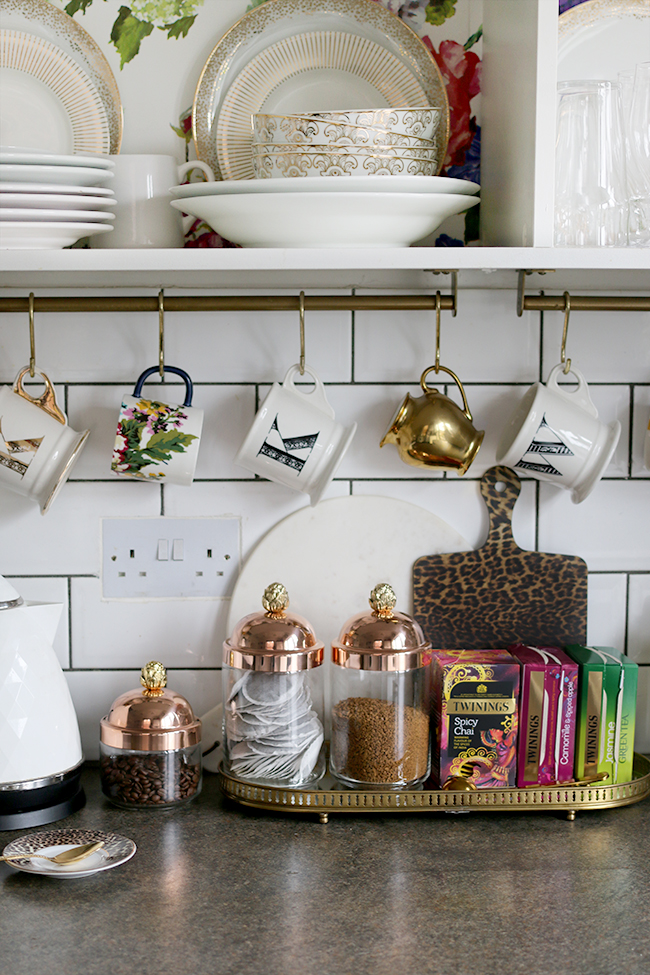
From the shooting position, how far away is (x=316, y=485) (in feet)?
3.84

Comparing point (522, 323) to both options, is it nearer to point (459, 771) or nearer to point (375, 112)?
point (375, 112)

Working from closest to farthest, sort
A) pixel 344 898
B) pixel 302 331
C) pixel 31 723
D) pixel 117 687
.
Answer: pixel 344 898, pixel 31 723, pixel 302 331, pixel 117 687

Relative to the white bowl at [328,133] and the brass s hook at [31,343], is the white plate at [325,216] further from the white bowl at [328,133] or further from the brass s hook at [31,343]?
the brass s hook at [31,343]

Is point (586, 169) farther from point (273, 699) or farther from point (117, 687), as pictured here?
point (117, 687)

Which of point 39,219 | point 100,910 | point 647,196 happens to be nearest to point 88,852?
point 100,910

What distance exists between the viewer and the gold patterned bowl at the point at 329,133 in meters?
0.96

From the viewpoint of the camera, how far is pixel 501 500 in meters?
1.26

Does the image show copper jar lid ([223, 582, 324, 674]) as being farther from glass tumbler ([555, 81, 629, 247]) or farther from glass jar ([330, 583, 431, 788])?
glass tumbler ([555, 81, 629, 247])

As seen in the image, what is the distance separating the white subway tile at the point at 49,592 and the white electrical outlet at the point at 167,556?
6 centimetres

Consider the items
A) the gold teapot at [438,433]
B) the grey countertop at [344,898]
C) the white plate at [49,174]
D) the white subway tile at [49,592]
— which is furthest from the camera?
the white subway tile at [49,592]

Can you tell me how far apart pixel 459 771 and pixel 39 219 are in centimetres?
80

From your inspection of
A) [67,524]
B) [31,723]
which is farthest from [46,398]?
[31,723]

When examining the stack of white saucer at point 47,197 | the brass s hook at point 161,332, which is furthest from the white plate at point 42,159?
the brass s hook at point 161,332

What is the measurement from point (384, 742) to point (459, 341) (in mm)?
535
